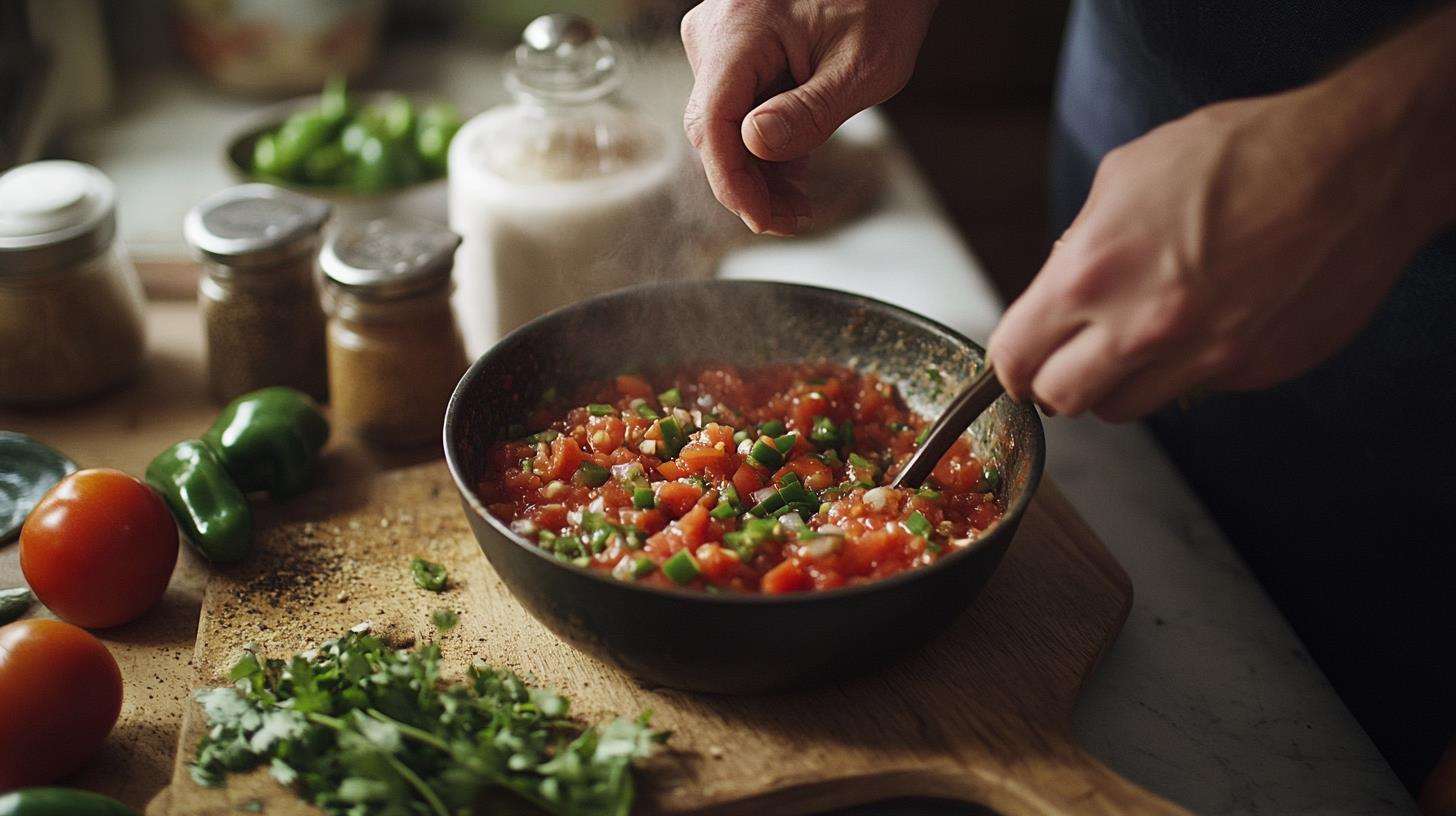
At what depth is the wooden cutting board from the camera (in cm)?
150

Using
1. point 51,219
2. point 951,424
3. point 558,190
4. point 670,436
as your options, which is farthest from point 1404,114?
point 51,219

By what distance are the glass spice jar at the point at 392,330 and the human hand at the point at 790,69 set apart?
1.99 feet

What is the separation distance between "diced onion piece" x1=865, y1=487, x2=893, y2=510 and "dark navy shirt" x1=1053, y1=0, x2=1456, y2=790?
0.78 metres

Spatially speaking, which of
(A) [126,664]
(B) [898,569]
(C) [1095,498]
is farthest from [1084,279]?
(A) [126,664]

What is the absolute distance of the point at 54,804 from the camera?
1.35 meters

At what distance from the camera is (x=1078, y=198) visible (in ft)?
9.29

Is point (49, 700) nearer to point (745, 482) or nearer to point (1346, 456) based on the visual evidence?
point (745, 482)

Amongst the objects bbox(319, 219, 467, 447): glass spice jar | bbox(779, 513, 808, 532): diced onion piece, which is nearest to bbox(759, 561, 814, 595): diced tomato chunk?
bbox(779, 513, 808, 532): diced onion piece

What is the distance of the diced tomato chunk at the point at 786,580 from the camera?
1.55m

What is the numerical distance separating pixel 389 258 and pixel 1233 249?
4.82ft

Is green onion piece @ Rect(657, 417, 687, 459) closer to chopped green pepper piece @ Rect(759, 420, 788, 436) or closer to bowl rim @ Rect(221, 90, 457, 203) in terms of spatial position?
chopped green pepper piece @ Rect(759, 420, 788, 436)

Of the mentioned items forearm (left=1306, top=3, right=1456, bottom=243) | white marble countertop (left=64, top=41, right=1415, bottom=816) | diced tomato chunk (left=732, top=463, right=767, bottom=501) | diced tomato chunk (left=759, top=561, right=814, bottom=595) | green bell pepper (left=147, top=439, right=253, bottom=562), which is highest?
forearm (left=1306, top=3, right=1456, bottom=243)

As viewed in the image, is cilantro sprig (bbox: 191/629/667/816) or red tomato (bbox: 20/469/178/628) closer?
cilantro sprig (bbox: 191/629/667/816)

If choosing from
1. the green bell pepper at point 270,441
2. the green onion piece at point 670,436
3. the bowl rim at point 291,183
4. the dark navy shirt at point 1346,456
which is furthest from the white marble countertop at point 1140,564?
the green bell pepper at point 270,441
